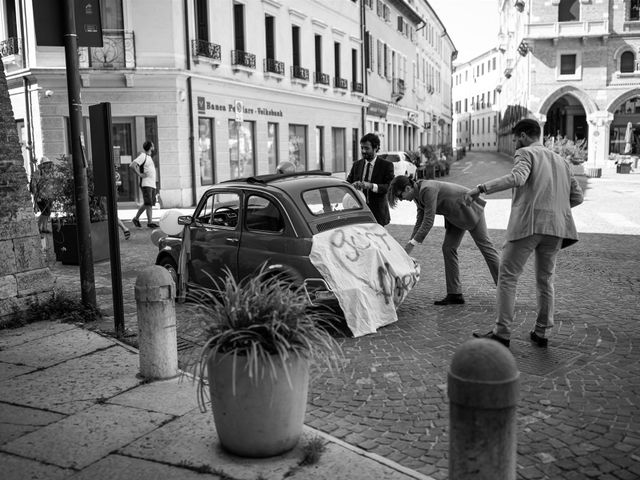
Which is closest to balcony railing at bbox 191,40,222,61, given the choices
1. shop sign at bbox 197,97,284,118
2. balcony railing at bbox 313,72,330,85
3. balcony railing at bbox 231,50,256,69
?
balcony railing at bbox 231,50,256,69

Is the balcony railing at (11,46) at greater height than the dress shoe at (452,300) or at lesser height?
greater

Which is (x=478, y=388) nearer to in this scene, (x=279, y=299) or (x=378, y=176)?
(x=279, y=299)

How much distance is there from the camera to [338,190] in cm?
755

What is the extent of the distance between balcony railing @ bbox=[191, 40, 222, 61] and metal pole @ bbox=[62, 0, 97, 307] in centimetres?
1504

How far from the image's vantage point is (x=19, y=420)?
4.35m

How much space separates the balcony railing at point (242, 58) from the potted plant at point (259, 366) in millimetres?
20894

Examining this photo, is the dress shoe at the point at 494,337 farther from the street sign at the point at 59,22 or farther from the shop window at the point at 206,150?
the shop window at the point at 206,150

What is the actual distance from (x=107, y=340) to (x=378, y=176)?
13.7 feet

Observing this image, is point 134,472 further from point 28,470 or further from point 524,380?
point 524,380

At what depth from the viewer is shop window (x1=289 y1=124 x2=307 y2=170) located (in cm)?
2848

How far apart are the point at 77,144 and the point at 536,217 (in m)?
4.49

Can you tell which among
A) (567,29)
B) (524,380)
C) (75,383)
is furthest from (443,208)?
(567,29)

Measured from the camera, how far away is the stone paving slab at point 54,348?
18.8 feet

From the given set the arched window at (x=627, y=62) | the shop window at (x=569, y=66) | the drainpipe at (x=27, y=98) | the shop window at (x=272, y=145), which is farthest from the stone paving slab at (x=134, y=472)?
the arched window at (x=627, y=62)
